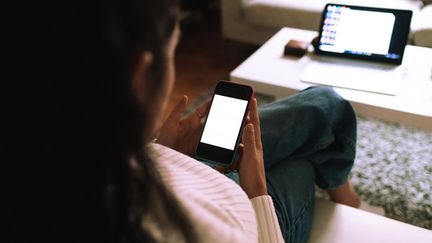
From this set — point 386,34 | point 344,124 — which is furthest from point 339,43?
point 344,124

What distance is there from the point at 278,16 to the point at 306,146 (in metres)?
1.26

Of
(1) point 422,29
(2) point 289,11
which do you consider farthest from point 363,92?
(2) point 289,11

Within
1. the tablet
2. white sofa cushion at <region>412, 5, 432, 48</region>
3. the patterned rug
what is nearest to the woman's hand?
the tablet

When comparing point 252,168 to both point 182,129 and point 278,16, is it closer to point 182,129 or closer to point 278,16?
point 182,129

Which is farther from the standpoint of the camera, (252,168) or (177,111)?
(177,111)

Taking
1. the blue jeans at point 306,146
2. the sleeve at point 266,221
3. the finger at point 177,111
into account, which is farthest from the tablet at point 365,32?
the sleeve at point 266,221

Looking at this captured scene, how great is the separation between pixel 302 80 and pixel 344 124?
0.24 metres

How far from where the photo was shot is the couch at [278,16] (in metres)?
1.89

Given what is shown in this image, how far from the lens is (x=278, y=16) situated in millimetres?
2131

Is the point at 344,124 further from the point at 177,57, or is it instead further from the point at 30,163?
the point at 177,57

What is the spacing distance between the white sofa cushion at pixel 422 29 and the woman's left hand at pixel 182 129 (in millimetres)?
1058

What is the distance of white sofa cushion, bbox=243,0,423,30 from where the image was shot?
203 cm

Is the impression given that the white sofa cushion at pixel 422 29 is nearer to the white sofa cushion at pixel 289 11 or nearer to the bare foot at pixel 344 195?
the white sofa cushion at pixel 289 11

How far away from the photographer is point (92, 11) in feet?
1.28
